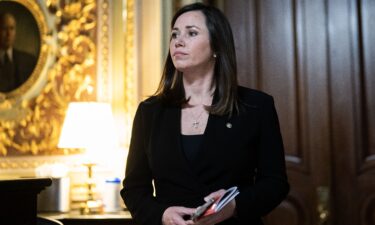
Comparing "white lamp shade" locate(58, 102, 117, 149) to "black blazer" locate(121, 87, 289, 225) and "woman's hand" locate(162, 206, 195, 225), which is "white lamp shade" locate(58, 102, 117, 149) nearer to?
"black blazer" locate(121, 87, 289, 225)

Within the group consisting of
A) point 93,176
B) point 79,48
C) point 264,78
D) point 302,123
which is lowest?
point 93,176

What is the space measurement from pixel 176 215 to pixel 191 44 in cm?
52

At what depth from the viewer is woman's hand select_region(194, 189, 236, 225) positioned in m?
1.37

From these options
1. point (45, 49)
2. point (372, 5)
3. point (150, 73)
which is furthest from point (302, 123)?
point (45, 49)

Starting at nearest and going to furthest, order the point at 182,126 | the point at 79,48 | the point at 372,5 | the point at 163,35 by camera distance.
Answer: the point at 182,126 < the point at 372,5 < the point at 163,35 < the point at 79,48

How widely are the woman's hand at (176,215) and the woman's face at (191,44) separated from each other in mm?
432

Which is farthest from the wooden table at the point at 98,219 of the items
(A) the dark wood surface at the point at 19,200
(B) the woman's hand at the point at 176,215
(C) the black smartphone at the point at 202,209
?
(A) the dark wood surface at the point at 19,200

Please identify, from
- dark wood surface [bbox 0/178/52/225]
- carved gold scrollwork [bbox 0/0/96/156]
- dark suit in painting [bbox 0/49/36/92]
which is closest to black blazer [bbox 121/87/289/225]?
dark wood surface [bbox 0/178/52/225]

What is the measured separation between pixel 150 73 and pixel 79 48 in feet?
1.67

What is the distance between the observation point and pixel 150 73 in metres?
3.03

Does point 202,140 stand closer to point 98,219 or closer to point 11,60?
point 98,219

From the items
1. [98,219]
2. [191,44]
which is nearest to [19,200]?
[191,44]

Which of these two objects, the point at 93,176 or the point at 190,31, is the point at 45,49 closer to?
the point at 93,176

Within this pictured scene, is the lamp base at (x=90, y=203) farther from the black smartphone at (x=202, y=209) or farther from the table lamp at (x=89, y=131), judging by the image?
the black smartphone at (x=202, y=209)
